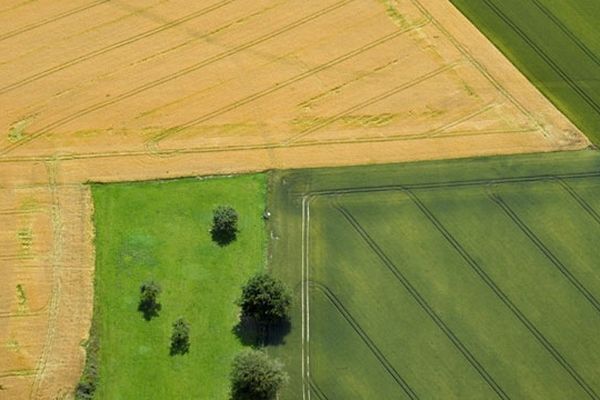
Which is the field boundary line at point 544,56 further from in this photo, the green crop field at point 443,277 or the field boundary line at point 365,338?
the field boundary line at point 365,338

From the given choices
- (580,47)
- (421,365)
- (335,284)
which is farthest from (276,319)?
(580,47)

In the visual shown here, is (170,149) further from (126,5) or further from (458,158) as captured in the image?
(458,158)

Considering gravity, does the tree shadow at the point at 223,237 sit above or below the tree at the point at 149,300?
above

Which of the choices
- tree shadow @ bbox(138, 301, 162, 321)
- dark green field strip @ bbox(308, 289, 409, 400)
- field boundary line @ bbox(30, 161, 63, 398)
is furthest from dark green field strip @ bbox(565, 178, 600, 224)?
field boundary line @ bbox(30, 161, 63, 398)

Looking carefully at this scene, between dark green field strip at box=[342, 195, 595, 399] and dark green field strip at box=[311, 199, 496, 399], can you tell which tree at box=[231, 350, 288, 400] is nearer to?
dark green field strip at box=[311, 199, 496, 399]

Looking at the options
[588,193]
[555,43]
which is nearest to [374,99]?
[555,43]

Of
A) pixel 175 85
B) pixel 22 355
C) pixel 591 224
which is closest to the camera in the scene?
pixel 22 355

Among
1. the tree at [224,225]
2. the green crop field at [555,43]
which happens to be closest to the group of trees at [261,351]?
the tree at [224,225]

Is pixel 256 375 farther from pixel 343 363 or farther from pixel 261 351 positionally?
pixel 343 363
